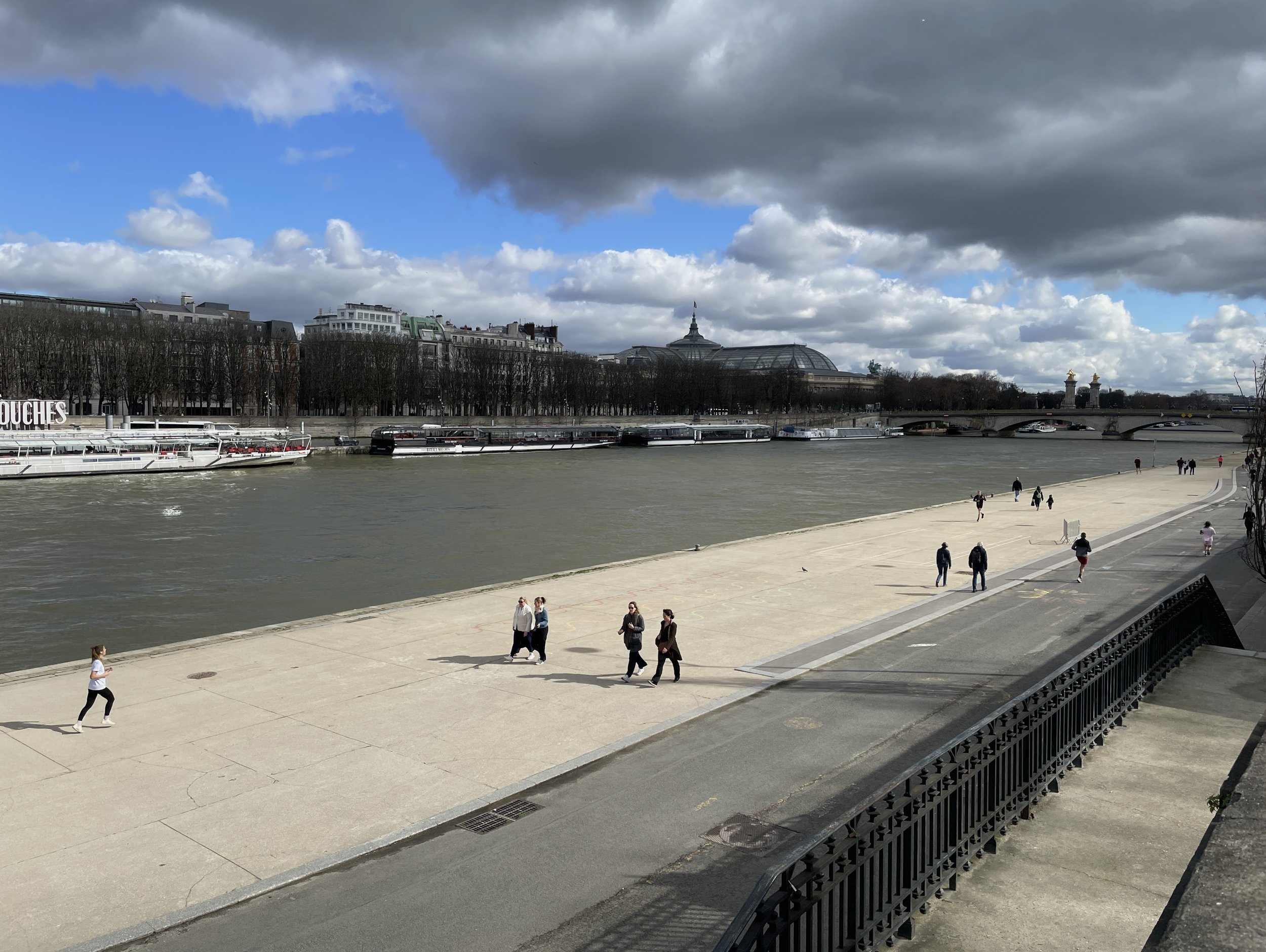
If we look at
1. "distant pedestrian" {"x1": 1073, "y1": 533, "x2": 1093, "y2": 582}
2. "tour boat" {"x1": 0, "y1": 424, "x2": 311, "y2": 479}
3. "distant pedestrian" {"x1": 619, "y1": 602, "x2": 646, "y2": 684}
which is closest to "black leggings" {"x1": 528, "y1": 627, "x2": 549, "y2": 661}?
"distant pedestrian" {"x1": 619, "y1": 602, "x2": 646, "y2": 684}

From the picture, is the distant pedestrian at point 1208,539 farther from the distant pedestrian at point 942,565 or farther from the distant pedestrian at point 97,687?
the distant pedestrian at point 97,687

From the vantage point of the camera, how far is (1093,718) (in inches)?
428

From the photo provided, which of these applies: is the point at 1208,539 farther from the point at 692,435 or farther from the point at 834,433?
the point at 834,433

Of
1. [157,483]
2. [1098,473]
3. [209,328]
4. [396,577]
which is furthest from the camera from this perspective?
[209,328]

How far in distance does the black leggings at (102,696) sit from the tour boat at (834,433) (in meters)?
157

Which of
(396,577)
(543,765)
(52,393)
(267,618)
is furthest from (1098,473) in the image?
(52,393)

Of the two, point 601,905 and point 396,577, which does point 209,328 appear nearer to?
point 396,577

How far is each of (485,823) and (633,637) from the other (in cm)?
606

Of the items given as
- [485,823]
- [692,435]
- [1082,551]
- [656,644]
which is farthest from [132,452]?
[485,823]

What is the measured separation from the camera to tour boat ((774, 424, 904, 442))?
16725 centimetres

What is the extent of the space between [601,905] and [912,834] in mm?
2874

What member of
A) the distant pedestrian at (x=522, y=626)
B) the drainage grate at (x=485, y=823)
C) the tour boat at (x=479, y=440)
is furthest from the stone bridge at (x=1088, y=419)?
the drainage grate at (x=485, y=823)

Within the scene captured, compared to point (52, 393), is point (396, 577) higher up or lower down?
lower down

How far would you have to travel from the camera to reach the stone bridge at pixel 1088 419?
139 meters
